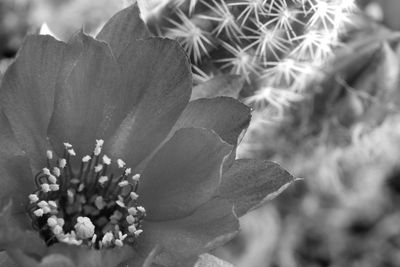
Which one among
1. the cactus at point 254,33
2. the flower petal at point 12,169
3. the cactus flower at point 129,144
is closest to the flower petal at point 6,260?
the cactus flower at point 129,144

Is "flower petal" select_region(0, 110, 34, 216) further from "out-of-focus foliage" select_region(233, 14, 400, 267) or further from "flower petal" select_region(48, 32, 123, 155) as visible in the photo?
"out-of-focus foliage" select_region(233, 14, 400, 267)

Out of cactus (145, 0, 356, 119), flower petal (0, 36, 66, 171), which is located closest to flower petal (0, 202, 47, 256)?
flower petal (0, 36, 66, 171)

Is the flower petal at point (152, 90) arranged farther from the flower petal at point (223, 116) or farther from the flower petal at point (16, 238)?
the flower petal at point (16, 238)

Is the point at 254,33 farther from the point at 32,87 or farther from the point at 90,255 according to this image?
the point at 90,255

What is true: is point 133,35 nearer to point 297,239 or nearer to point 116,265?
point 116,265

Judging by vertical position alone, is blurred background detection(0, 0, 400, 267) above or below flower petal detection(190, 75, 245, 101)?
below

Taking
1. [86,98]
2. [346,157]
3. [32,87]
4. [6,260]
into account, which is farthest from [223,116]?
[346,157]
